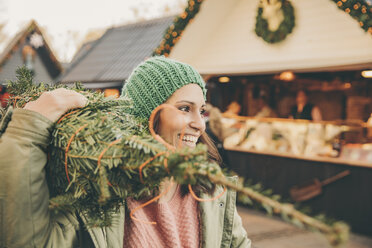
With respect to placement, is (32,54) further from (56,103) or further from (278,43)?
(56,103)

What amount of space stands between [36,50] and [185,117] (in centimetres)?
1995

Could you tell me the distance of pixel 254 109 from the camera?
38.2ft

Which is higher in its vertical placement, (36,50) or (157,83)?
(157,83)

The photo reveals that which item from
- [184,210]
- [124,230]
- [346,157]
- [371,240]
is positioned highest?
[124,230]

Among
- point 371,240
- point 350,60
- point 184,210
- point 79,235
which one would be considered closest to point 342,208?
point 371,240

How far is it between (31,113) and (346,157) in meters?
6.40

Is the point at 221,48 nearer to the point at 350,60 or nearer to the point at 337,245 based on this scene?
the point at 350,60

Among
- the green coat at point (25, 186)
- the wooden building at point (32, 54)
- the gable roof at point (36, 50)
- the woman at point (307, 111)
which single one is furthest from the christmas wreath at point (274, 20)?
the gable roof at point (36, 50)

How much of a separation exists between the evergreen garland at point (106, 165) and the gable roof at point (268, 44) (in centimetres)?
510

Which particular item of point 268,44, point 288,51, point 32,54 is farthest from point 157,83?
point 32,54

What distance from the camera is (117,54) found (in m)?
10.5

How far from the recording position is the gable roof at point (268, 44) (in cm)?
565

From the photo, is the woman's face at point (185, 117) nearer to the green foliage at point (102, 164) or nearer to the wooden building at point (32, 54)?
the green foliage at point (102, 164)

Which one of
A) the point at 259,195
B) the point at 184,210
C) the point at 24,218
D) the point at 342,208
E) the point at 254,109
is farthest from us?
the point at 254,109
